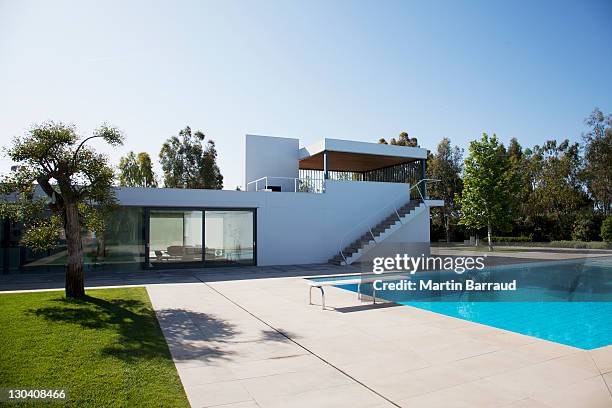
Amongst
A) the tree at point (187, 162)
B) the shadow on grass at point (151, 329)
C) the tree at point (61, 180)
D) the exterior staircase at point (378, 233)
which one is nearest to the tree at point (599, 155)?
the exterior staircase at point (378, 233)

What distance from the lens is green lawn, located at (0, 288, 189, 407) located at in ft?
13.6

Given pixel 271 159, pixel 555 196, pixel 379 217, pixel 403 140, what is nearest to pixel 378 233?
pixel 379 217

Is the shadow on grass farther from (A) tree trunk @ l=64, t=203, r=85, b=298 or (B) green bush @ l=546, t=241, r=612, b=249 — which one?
(B) green bush @ l=546, t=241, r=612, b=249

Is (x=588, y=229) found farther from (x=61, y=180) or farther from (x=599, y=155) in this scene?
(x=61, y=180)

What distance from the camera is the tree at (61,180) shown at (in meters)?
8.70

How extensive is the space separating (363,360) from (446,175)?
34.2 meters

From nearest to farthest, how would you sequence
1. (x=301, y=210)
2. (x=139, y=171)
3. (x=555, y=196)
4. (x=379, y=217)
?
(x=301, y=210)
(x=379, y=217)
(x=555, y=196)
(x=139, y=171)

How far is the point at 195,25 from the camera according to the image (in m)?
11.1

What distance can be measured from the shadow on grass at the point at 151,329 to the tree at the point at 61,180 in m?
1.38

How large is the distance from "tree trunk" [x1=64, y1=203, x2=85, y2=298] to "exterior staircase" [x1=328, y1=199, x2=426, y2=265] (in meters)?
10.5

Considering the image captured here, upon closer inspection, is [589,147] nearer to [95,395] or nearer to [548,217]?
[548,217]

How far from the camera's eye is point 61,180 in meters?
9.02

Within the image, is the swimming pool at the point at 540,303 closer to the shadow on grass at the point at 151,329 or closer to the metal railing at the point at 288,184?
the shadow on grass at the point at 151,329

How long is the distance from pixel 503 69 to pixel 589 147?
29.7 metres
